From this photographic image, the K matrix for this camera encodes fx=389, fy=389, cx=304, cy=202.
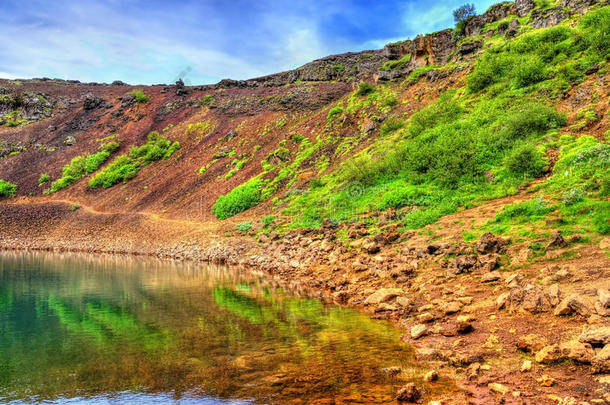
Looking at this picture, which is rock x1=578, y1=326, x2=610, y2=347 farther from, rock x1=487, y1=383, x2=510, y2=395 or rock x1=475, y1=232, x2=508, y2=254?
rock x1=475, y1=232, x2=508, y2=254

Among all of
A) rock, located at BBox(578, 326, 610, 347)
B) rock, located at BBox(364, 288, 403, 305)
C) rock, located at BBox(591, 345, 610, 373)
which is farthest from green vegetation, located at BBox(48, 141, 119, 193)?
rock, located at BBox(591, 345, 610, 373)

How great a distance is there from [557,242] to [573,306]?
174 inches

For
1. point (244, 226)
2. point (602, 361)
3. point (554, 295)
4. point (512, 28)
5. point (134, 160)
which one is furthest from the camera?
point (134, 160)

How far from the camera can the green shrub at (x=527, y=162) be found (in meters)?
19.5

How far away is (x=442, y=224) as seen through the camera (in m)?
19.2

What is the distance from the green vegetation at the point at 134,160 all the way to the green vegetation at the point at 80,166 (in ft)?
9.41

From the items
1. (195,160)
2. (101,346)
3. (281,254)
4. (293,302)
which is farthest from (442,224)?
(195,160)

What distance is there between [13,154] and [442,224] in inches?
2876

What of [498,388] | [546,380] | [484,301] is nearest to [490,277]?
[484,301]

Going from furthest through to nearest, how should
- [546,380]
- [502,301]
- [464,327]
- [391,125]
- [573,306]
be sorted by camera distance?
[391,125] < [502,301] < [464,327] < [573,306] < [546,380]

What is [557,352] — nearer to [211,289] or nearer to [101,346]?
[101,346]

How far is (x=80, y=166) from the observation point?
59969 millimetres

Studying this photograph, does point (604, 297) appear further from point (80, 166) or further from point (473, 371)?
point (80, 166)

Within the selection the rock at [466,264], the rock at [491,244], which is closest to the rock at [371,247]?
the rock at [466,264]
